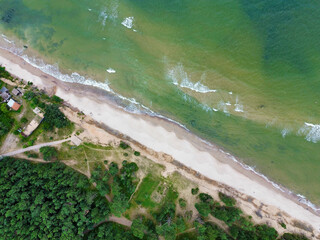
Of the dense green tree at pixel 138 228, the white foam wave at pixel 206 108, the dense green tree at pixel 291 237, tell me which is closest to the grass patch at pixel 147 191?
the dense green tree at pixel 138 228

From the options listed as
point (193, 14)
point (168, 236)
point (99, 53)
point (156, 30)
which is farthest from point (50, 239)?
point (193, 14)

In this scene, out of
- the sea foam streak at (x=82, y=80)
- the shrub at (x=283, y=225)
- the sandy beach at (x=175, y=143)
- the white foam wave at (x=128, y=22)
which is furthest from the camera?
the white foam wave at (x=128, y=22)

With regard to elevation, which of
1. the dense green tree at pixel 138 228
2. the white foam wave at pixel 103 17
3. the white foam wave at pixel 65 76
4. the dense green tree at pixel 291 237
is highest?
the white foam wave at pixel 103 17

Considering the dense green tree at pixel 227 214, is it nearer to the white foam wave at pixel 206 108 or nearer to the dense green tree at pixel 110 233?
the dense green tree at pixel 110 233

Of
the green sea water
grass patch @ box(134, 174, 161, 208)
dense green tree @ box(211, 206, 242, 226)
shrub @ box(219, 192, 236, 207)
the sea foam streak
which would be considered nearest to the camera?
dense green tree @ box(211, 206, 242, 226)

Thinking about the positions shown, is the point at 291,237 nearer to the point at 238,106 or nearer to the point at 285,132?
the point at 285,132

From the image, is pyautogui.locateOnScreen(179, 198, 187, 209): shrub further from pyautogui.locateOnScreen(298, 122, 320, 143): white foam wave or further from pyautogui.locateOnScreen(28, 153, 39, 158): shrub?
pyautogui.locateOnScreen(28, 153, 39, 158): shrub

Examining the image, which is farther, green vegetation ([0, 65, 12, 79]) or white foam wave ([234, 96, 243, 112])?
green vegetation ([0, 65, 12, 79])

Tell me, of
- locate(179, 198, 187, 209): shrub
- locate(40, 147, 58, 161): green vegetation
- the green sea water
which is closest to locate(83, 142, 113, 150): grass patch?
locate(40, 147, 58, 161): green vegetation
